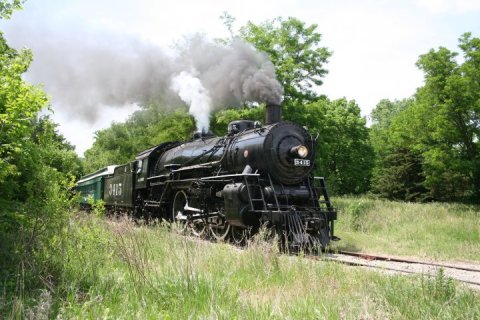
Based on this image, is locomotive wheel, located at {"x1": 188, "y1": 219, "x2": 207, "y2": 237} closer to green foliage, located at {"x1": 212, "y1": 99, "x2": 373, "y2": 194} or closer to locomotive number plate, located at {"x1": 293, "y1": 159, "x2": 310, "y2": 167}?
locomotive number plate, located at {"x1": 293, "y1": 159, "x2": 310, "y2": 167}

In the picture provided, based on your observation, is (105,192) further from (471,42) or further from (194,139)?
(471,42)

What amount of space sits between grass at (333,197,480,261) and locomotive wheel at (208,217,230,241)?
8.75ft

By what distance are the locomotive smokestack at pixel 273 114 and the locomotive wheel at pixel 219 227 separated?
8.71 ft

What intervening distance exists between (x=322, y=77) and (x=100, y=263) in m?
19.7

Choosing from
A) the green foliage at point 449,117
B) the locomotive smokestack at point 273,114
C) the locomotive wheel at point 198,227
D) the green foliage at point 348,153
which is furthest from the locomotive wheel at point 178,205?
the green foliage at point 348,153

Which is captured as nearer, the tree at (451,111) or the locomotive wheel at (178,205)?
the locomotive wheel at (178,205)

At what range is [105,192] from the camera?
21.9m

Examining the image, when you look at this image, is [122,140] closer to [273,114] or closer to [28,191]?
[273,114]

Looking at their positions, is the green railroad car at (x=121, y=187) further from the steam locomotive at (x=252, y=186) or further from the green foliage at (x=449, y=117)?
the green foliage at (x=449, y=117)

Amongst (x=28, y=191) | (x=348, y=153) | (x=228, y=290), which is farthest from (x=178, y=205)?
(x=348, y=153)

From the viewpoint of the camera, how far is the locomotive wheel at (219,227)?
10.8 meters

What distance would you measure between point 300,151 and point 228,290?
18.8 ft

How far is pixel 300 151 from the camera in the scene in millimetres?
10352

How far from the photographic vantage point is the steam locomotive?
9.52m
